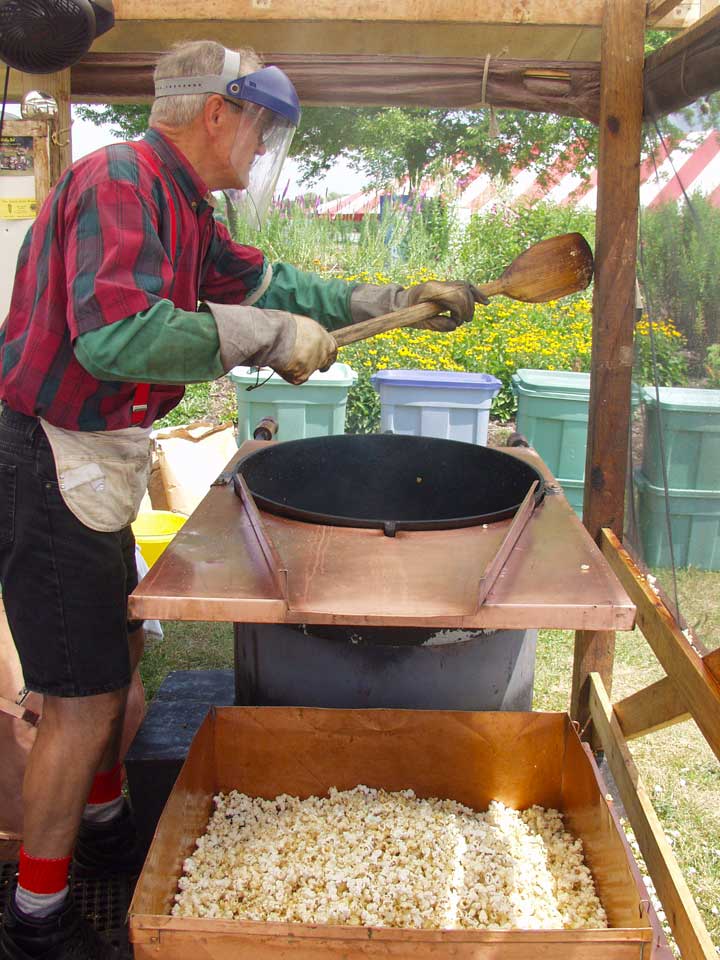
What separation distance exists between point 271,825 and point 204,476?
9.26 ft

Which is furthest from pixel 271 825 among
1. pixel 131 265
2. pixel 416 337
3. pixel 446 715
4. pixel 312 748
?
pixel 416 337

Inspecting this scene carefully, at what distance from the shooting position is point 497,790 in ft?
6.17

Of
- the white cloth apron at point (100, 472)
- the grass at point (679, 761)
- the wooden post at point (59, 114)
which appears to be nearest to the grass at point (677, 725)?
the grass at point (679, 761)

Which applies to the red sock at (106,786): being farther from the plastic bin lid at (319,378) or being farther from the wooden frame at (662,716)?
the plastic bin lid at (319,378)

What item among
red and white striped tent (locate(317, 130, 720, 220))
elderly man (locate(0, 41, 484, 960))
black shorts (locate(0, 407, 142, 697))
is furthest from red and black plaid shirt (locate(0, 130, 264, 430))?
red and white striped tent (locate(317, 130, 720, 220))

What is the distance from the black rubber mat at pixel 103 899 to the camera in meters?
2.01

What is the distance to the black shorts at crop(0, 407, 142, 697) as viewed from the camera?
1.71m

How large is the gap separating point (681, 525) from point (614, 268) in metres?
0.88

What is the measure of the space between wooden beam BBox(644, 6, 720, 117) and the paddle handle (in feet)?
2.20

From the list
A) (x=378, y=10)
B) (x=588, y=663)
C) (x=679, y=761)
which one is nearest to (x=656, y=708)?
(x=588, y=663)

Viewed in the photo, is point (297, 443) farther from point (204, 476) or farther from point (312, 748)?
point (204, 476)

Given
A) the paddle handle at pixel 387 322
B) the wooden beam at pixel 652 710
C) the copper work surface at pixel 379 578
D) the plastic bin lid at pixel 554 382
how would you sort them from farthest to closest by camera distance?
1. the plastic bin lid at pixel 554 382
2. the paddle handle at pixel 387 322
3. the wooden beam at pixel 652 710
4. the copper work surface at pixel 379 578

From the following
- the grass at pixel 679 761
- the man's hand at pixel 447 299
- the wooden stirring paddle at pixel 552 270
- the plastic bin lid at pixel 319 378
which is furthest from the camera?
the plastic bin lid at pixel 319 378

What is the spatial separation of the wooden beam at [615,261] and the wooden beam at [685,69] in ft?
0.23
